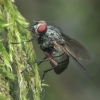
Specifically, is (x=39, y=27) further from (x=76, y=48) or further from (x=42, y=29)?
(x=76, y=48)

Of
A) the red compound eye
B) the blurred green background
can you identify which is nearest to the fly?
the red compound eye

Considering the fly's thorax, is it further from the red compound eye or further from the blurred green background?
the blurred green background

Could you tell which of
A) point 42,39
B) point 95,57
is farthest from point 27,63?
point 95,57

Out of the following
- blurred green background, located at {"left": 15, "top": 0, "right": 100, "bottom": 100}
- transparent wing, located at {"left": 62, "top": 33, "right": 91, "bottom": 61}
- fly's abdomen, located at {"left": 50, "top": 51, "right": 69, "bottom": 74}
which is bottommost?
blurred green background, located at {"left": 15, "top": 0, "right": 100, "bottom": 100}

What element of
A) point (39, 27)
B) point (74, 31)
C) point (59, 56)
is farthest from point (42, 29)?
point (74, 31)

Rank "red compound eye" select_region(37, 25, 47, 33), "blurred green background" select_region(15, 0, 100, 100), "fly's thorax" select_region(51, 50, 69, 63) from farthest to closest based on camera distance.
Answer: "blurred green background" select_region(15, 0, 100, 100) < "fly's thorax" select_region(51, 50, 69, 63) < "red compound eye" select_region(37, 25, 47, 33)

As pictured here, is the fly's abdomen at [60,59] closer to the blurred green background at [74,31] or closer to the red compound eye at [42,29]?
the red compound eye at [42,29]

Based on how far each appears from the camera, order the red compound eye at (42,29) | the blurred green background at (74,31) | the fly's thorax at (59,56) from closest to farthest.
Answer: the red compound eye at (42,29) < the fly's thorax at (59,56) < the blurred green background at (74,31)

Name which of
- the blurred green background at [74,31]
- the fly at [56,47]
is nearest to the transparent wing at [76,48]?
the fly at [56,47]

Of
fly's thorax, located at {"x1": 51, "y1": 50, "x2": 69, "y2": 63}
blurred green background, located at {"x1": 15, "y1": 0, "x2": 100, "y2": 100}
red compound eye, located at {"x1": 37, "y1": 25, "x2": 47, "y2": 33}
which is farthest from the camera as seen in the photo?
blurred green background, located at {"x1": 15, "y1": 0, "x2": 100, "y2": 100}
